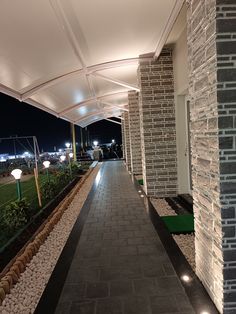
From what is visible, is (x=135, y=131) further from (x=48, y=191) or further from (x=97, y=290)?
(x=97, y=290)

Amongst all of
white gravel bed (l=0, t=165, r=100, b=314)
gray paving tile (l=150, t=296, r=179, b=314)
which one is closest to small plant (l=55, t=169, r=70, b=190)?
white gravel bed (l=0, t=165, r=100, b=314)

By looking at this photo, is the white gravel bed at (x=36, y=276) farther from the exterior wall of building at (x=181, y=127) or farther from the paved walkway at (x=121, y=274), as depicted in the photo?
the exterior wall of building at (x=181, y=127)

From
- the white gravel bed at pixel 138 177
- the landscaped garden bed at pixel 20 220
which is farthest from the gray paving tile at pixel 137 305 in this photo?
the white gravel bed at pixel 138 177

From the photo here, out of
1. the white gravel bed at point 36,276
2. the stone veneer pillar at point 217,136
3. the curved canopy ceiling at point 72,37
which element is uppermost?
the curved canopy ceiling at point 72,37

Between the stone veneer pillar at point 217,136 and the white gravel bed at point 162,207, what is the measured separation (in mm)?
2743

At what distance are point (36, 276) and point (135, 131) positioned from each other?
7.61 meters

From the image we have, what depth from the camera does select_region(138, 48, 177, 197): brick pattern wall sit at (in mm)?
6469

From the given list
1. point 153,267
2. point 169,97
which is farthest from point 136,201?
point 153,267

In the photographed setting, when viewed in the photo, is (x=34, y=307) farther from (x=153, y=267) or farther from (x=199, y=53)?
(x=199, y=53)

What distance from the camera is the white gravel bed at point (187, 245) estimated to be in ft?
11.3

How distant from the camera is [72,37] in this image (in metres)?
4.34

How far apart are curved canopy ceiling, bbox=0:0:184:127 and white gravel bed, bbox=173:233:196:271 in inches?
129

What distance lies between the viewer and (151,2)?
3.84 metres

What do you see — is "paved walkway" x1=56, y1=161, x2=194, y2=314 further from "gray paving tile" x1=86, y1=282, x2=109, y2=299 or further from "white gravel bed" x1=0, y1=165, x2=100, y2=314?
"white gravel bed" x1=0, y1=165, x2=100, y2=314
